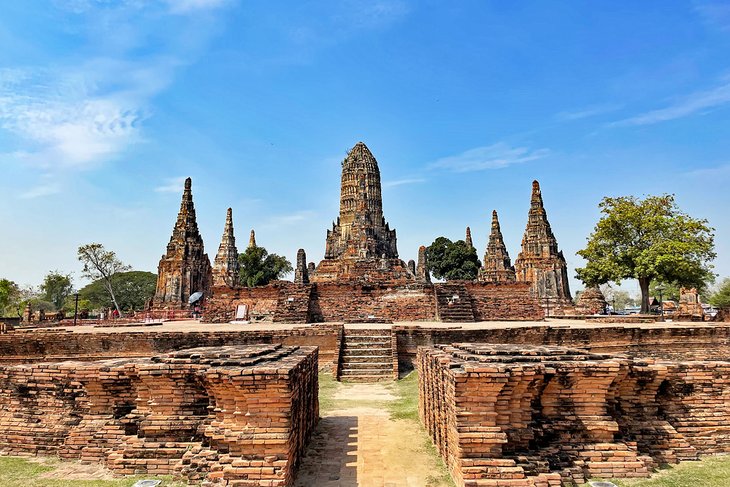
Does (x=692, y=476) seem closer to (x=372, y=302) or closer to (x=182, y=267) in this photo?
(x=372, y=302)

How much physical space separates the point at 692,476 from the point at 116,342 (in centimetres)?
1257

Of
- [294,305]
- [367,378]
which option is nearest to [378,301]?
[294,305]

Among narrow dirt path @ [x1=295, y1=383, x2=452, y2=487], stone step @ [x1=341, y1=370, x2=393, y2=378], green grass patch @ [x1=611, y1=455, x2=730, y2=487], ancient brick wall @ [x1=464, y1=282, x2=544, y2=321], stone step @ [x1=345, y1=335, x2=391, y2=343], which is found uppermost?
ancient brick wall @ [x1=464, y1=282, x2=544, y2=321]

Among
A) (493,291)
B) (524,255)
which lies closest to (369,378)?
(493,291)

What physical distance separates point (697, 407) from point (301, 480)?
16.3 feet

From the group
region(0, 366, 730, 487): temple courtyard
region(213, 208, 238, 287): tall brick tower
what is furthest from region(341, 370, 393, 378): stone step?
region(213, 208, 238, 287): tall brick tower

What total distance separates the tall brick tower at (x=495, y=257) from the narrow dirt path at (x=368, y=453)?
3669cm

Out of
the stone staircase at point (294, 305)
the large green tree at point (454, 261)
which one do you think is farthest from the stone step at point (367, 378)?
the large green tree at point (454, 261)

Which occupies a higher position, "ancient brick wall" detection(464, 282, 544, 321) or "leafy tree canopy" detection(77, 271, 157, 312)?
"leafy tree canopy" detection(77, 271, 157, 312)

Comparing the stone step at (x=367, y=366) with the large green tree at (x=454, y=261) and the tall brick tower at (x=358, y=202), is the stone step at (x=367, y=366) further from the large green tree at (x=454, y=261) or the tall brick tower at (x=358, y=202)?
the large green tree at (x=454, y=261)

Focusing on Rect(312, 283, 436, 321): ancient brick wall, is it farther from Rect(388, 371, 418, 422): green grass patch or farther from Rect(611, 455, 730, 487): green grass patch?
Rect(611, 455, 730, 487): green grass patch

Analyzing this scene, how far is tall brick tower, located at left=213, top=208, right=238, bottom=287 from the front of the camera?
53.7 m

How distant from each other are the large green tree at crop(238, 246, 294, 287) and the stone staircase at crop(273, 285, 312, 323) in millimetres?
40793

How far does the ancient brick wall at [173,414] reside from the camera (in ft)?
16.7
